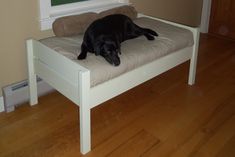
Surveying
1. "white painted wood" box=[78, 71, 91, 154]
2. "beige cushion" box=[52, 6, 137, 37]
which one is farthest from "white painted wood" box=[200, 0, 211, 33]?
"white painted wood" box=[78, 71, 91, 154]

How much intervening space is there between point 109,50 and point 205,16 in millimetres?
2502

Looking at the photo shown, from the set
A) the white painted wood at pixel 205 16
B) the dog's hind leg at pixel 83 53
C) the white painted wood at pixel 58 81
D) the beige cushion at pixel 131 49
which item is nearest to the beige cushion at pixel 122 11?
the beige cushion at pixel 131 49

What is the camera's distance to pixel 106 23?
6.70ft

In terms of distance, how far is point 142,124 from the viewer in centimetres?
213

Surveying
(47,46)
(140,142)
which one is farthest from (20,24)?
(140,142)

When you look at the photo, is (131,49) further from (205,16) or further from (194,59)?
(205,16)

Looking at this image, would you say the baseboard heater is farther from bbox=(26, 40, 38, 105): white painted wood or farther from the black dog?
the black dog

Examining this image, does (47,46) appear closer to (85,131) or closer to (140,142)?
(85,131)

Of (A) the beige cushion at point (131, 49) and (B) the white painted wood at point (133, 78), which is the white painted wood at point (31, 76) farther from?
(B) the white painted wood at point (133, 78)

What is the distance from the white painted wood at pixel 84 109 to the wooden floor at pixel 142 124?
0.07 meters

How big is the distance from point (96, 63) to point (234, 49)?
2.27 m

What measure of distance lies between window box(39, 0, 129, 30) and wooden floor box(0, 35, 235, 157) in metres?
0.63

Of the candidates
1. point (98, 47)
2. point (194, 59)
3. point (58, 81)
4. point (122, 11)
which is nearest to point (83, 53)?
point (98, 47)

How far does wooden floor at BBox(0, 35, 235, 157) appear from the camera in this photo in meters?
1.88
